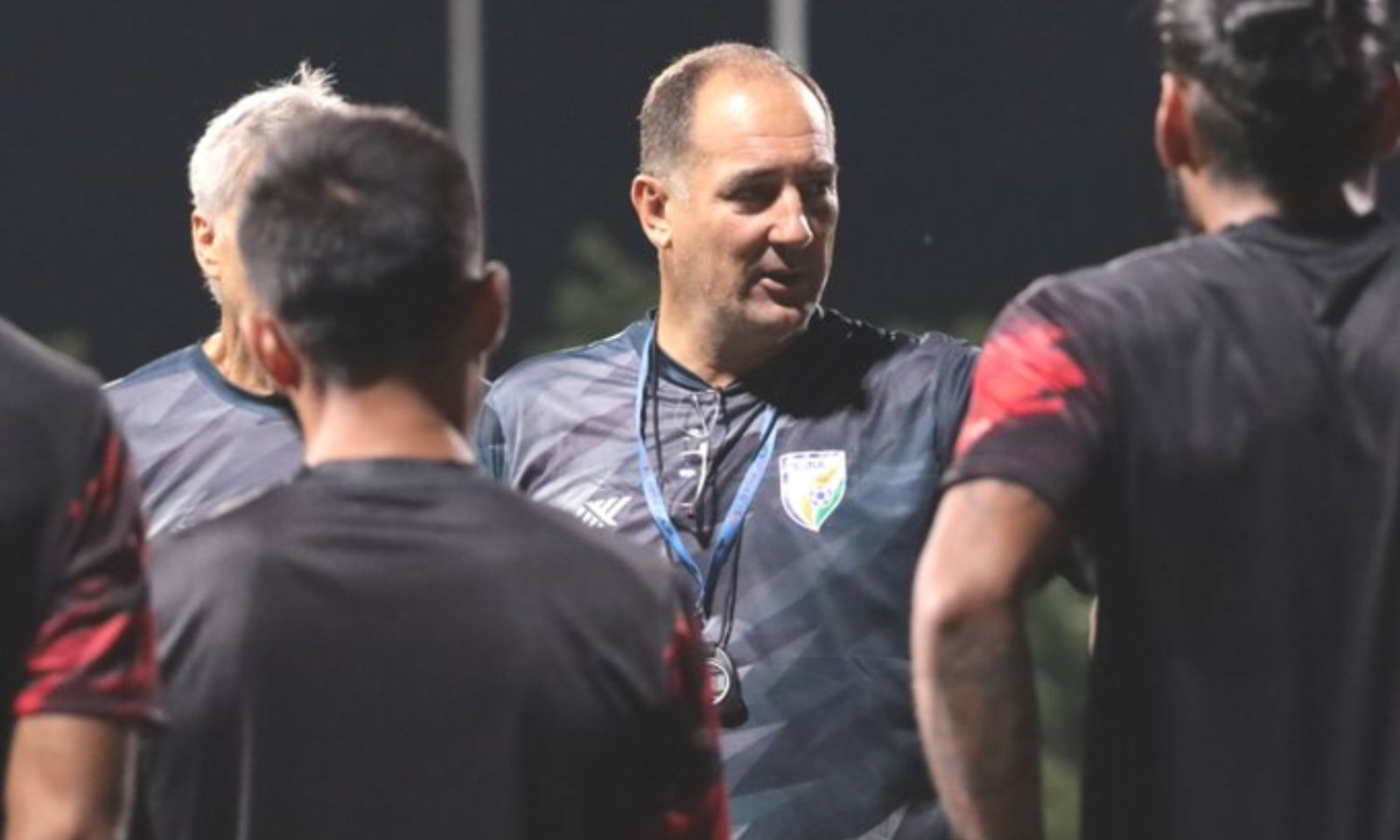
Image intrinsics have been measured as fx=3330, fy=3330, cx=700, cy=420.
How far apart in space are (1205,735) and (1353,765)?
14cm

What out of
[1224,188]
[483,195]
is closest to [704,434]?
[1224,188]

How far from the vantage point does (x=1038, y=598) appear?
916 centimetres

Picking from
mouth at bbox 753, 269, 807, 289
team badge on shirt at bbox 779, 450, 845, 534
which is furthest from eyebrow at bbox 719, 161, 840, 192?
team badge on shirt at bbox 779, 450, 845, 534

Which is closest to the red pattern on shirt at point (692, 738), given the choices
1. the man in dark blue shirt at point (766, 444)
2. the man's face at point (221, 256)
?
the man in dark blue shirt at point (766, 444)

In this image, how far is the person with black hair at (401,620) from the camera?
2.86m

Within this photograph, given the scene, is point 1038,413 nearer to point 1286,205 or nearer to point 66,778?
point 1286,205

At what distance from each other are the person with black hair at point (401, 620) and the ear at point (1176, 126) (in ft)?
2.27

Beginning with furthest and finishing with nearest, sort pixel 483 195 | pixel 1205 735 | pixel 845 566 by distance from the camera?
1. pixel 483 195
2. pixel 845 566
3. pixel 1205 735

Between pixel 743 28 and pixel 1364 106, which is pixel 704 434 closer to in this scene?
pixel 1364 106

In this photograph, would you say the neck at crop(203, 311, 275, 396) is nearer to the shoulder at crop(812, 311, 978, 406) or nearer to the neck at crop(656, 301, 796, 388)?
the neck at crop(656, 301, 796, 388)

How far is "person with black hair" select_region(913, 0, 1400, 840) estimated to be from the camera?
3.09 metres

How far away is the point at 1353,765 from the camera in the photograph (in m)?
3.11

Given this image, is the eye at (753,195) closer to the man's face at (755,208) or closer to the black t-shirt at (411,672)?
the man's face at (755,208)

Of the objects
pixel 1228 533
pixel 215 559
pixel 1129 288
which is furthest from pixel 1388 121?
pixel 215 559
